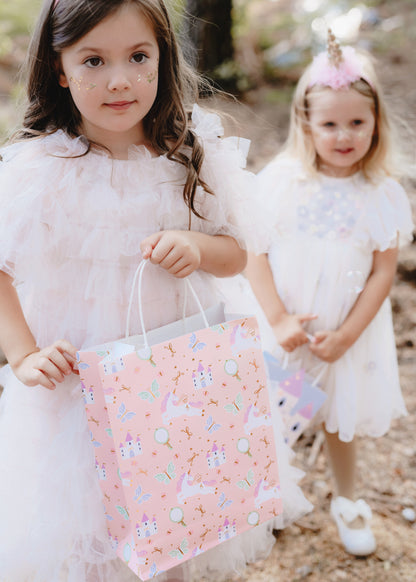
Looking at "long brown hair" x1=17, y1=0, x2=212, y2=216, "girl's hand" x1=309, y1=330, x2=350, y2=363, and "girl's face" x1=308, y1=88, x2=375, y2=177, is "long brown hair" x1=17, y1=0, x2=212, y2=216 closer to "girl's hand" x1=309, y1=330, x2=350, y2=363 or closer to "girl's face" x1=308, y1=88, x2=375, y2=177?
"girl's face" x1=308, y1=88, x2=375, y2=177

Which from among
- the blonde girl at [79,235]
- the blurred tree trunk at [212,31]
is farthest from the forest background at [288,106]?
the blonde girl at [79,235]

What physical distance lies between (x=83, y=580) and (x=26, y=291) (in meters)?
0.69

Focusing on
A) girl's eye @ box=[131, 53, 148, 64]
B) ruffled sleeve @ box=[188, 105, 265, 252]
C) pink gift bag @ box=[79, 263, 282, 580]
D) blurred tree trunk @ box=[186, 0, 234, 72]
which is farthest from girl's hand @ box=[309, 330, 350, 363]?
blurred tree trunk @ box=[186, 0, 234, 72]

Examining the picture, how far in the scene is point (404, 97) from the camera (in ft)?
17.4

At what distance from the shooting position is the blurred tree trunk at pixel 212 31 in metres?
3.30

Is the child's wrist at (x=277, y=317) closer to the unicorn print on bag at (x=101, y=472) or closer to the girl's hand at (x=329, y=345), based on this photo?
the girl's hand at (x=329, y=345)

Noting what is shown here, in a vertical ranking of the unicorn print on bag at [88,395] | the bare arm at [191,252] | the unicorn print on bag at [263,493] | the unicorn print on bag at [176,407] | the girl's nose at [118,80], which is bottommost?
the unicorn print on bag at [263,493]

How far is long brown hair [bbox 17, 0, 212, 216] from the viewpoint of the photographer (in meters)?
1.28

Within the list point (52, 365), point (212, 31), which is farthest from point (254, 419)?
A: point (212, 31)

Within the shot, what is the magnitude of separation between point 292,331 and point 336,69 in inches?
34.2

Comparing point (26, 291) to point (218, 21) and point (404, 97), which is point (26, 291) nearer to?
point (218, 21)

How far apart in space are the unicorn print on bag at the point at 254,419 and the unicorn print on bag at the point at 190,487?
140 mm

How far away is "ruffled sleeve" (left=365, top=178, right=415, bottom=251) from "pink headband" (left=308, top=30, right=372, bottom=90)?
359mm

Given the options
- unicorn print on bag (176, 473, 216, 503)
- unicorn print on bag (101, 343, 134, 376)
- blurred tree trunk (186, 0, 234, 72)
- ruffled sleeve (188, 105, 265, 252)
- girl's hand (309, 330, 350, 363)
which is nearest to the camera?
unicorn print on bag (101, 343, 134, 376)
